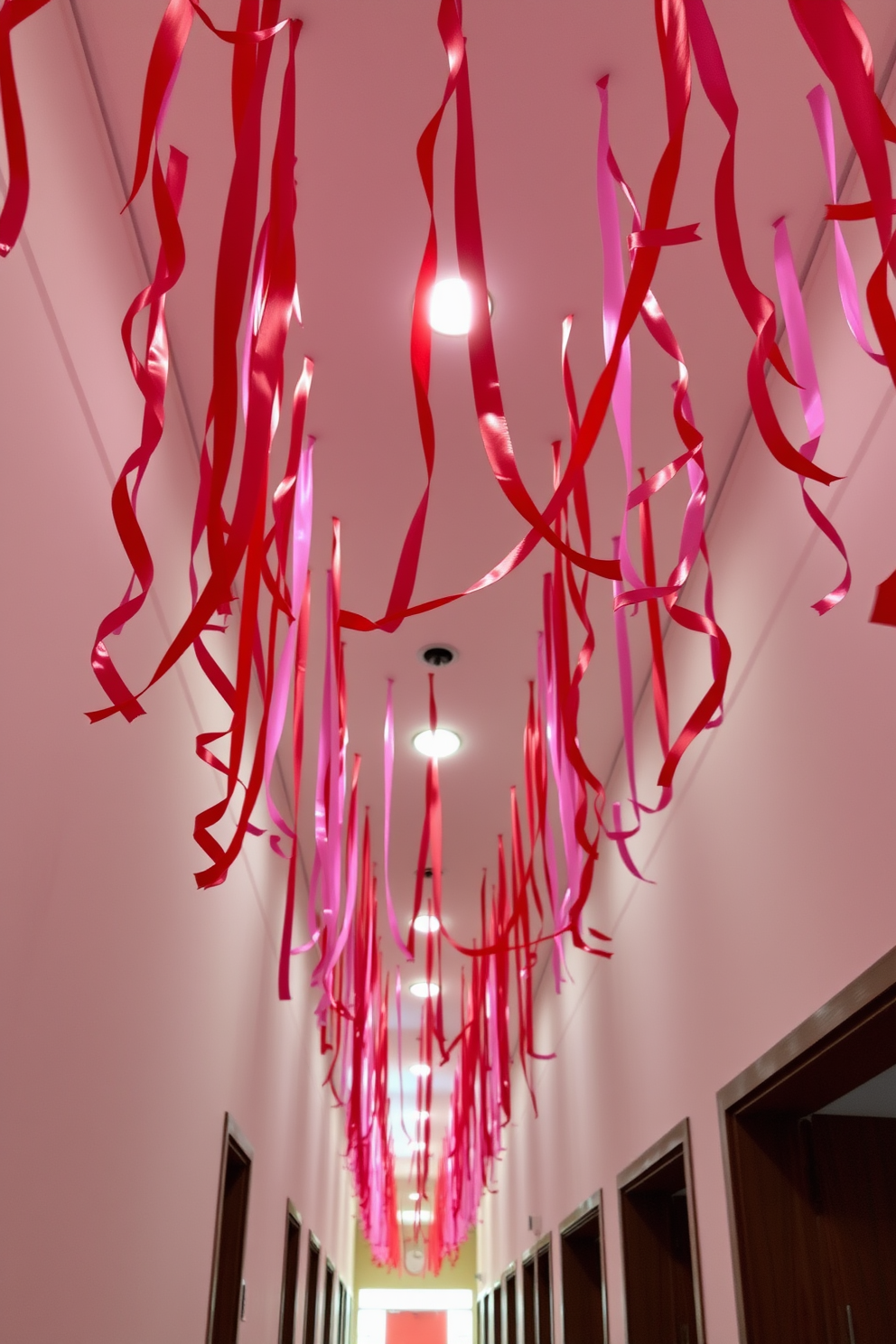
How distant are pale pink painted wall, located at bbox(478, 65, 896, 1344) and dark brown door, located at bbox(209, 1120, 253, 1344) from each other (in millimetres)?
1298

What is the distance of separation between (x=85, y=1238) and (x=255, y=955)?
1.97m

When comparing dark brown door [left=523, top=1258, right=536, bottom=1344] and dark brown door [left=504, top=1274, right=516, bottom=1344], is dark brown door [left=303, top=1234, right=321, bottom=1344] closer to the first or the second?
dark brown door [left=523, top=1258, right=536, bottom=1344]

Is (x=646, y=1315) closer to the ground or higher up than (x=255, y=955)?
closer to the ground

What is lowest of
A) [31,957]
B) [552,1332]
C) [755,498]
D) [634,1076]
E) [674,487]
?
[552,1332]

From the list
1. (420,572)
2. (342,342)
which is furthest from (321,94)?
(420,572)

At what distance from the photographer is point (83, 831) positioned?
187 cm

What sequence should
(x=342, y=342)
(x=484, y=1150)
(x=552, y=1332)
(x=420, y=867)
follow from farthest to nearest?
(x=552, y=1332), (x=484, y=1150), (x=420, y=867), (x=342, y=342)

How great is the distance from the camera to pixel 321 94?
198cm

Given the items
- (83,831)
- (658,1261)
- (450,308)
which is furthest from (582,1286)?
(450,308)

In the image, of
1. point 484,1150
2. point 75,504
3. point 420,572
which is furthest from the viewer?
point 484,1150

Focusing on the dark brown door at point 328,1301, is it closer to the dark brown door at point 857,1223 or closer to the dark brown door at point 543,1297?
the dark brown door at point 543,1297

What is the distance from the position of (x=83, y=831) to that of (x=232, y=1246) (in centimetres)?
248

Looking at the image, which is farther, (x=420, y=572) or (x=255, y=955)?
(x=255, y=955)

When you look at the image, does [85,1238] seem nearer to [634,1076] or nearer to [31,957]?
[31,957]
